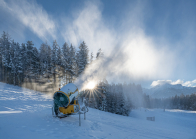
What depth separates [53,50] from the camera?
27969 millimetres

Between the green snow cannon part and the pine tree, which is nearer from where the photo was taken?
the green snow cannon part

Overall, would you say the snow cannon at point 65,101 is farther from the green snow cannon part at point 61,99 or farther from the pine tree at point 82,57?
the pine tree at point 82,57

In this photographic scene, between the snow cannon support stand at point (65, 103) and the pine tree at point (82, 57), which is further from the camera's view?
the pine tree at point (82, 57)

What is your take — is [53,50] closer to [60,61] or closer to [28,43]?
→ [60,61]

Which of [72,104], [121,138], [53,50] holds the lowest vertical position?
[121,138]

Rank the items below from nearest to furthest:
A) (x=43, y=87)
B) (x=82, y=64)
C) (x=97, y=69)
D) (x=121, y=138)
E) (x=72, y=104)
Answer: (x=121, y=138)
(x=72, y=104)
(x=97, y=69)
(x=82, y=64)
(x=43, y=87)

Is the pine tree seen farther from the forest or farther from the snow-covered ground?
the snow-covered ground

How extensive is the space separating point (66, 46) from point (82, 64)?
9.30 m

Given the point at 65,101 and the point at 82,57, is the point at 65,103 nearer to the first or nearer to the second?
the point at 65,101

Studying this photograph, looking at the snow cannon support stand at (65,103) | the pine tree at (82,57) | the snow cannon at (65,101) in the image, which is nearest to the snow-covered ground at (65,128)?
Result: the snow cannon support stand at (65,103)

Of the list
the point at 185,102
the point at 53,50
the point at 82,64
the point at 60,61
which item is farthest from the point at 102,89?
the point at 185,102

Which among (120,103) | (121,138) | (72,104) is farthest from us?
(120,103)

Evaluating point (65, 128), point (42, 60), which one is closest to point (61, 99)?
point (65, 128)

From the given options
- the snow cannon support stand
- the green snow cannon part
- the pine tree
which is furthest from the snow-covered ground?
the pine tree
